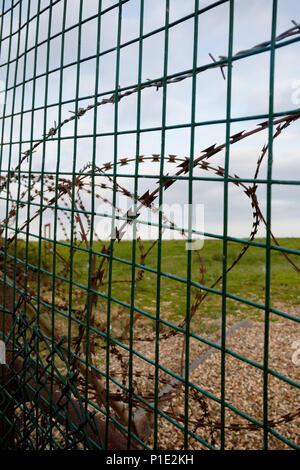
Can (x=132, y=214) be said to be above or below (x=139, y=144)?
below

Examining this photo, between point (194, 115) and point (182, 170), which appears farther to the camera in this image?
point (182, 170)

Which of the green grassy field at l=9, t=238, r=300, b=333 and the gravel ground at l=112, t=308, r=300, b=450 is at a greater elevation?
the green grassy field at l=9, t=238, r=300, b=333

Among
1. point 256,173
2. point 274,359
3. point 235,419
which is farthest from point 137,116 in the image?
point 274,359

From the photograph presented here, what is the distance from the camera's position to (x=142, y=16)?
1476 mm

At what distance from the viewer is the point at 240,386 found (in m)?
4.50

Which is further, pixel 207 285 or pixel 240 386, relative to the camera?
pixel 207 285

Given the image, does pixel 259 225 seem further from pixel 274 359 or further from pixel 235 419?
pixel 274 359

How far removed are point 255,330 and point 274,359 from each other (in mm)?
1039

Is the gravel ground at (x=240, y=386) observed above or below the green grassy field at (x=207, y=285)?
below

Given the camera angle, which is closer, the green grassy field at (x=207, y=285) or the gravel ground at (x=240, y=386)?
the gravel ground at (x=240, y=386)

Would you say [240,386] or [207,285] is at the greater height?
[207,285]

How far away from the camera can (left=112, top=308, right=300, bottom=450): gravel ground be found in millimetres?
3744

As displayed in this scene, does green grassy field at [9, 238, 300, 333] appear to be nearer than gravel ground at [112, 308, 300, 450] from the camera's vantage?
No

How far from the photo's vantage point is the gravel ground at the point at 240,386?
12.3 feet
